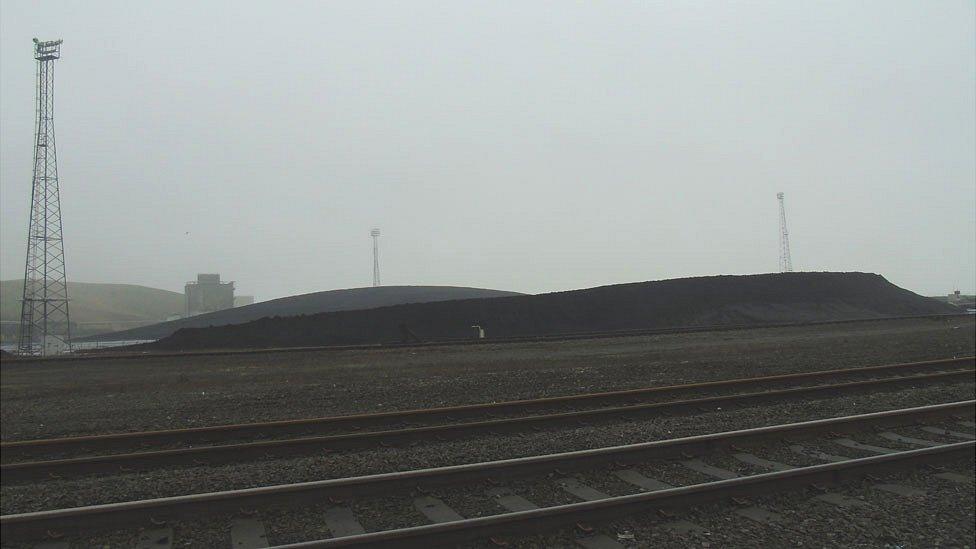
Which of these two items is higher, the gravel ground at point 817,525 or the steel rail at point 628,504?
Result: the steel rail at point 628,504

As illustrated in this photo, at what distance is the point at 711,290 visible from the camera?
4847cm

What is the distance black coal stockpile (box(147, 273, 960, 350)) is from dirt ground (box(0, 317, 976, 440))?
10.9 m

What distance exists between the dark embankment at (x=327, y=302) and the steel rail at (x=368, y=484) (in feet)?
147

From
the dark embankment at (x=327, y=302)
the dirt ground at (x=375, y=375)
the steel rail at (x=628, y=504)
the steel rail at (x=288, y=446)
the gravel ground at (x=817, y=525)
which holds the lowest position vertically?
the gravel ground at (x=817, y=525)

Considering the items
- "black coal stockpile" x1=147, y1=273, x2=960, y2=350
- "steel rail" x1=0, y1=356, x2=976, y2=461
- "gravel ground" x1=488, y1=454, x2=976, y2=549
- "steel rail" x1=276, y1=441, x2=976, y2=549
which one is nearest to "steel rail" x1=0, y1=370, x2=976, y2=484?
"steel rail" x1=0, y1=356, x2=976, y2=461

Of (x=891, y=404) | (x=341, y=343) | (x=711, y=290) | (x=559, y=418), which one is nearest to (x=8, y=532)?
(x=559, y=418)

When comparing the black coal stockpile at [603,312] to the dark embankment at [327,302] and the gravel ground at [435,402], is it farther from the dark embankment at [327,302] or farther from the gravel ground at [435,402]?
the dark embankment at [327,302]

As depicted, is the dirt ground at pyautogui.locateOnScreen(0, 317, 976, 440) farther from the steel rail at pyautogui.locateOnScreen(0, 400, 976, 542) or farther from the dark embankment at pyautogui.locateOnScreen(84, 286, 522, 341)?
the dark embankment at pyautogui.locateOnScreen(84, 286, 522, 341)

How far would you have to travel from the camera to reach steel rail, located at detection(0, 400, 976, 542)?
5707 mm

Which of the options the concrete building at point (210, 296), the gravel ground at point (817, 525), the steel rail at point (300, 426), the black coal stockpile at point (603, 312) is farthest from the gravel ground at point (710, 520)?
the concrete building at point (210, 296)

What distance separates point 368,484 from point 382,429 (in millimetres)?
3931

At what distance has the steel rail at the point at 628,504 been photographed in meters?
5.42

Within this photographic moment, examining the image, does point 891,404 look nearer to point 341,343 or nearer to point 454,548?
point 454,548

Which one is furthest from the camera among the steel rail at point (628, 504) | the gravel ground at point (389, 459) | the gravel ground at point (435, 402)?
the gravel ground at point (389, 459)
